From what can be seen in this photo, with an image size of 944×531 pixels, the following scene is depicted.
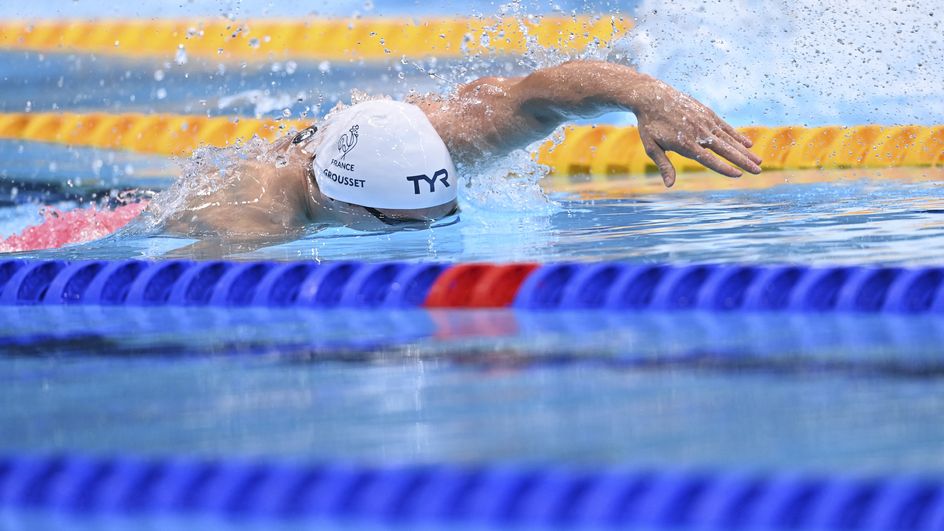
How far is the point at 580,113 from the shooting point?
3691mm

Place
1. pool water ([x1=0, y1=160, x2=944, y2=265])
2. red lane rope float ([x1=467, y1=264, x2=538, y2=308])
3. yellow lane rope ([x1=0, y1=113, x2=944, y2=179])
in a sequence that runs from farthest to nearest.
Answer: yellow lane rope ([x1=0, y1=113, x2=944, y2=179]), pool water ([x1=0, y1=160, x2=944, y2=265]), red lane rope float ([x1=467, y1=264, x2=538, y2=308])

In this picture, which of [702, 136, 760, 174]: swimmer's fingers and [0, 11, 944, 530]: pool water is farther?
[702, 136, 760, 174]: swimmer's fingers

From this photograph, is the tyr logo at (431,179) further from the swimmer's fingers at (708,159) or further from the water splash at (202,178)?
the swimmer's fingers at (708,159)

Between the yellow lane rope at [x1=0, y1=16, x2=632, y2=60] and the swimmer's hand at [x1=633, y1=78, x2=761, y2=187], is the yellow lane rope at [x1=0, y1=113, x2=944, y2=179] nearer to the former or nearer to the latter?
the yellow lane rope at [x1=0, y1=16, x2=632, y2=60]

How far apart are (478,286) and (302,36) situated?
5.64m

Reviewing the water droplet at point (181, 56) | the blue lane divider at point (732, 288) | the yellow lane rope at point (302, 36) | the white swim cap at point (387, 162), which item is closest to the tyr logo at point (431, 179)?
the white swim cap at point (387, 162)

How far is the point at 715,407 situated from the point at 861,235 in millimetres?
1831

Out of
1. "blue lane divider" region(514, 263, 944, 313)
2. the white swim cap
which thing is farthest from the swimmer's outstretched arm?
"blue lane divider" region(514, 263, 944, 313)

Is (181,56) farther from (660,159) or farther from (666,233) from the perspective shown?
(660,159)

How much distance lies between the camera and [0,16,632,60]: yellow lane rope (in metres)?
8.27

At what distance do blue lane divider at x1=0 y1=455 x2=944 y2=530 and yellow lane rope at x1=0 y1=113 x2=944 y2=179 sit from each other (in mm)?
3991

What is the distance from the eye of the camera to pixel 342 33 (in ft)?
27.9

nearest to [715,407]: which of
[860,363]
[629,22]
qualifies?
[860,363]

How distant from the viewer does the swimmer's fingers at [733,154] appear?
3.09 meters
